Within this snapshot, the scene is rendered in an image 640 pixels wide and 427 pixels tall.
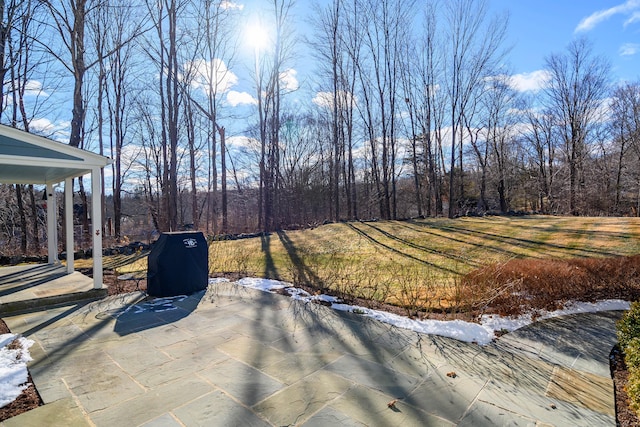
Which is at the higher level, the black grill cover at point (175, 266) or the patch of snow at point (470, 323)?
the black grill cover at point (175, 266)

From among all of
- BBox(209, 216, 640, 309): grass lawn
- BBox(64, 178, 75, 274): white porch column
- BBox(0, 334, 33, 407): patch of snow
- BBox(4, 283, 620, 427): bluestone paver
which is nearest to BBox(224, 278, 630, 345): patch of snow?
BBox(4, 283, 620, 427): bluestone paver

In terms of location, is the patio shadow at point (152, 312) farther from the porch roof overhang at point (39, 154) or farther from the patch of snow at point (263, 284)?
the porch roof overhang at point (39, 154)

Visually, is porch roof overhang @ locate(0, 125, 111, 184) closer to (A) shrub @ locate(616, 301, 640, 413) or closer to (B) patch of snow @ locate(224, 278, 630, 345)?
(B) patch of snow @ locate(224, 278, 630, 345)

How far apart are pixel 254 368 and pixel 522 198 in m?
28.7

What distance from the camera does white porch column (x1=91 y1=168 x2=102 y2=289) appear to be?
4.75 metres

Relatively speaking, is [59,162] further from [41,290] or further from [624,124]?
[624,124]

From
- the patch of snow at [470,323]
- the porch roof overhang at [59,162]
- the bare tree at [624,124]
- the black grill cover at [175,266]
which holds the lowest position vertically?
the patch of snow at [470,323]

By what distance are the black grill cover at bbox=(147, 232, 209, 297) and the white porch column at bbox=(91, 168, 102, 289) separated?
715 millimetres

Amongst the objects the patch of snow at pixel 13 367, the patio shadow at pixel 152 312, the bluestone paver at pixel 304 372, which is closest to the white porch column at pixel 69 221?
the bluestone paver at pixel 304 372

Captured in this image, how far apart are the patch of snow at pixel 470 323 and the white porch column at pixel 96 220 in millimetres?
3063

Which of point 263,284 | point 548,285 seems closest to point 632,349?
point 548,285

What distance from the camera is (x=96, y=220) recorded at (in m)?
4.80

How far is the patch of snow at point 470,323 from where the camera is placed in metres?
3.40

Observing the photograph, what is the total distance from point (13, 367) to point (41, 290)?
9.36 ft
